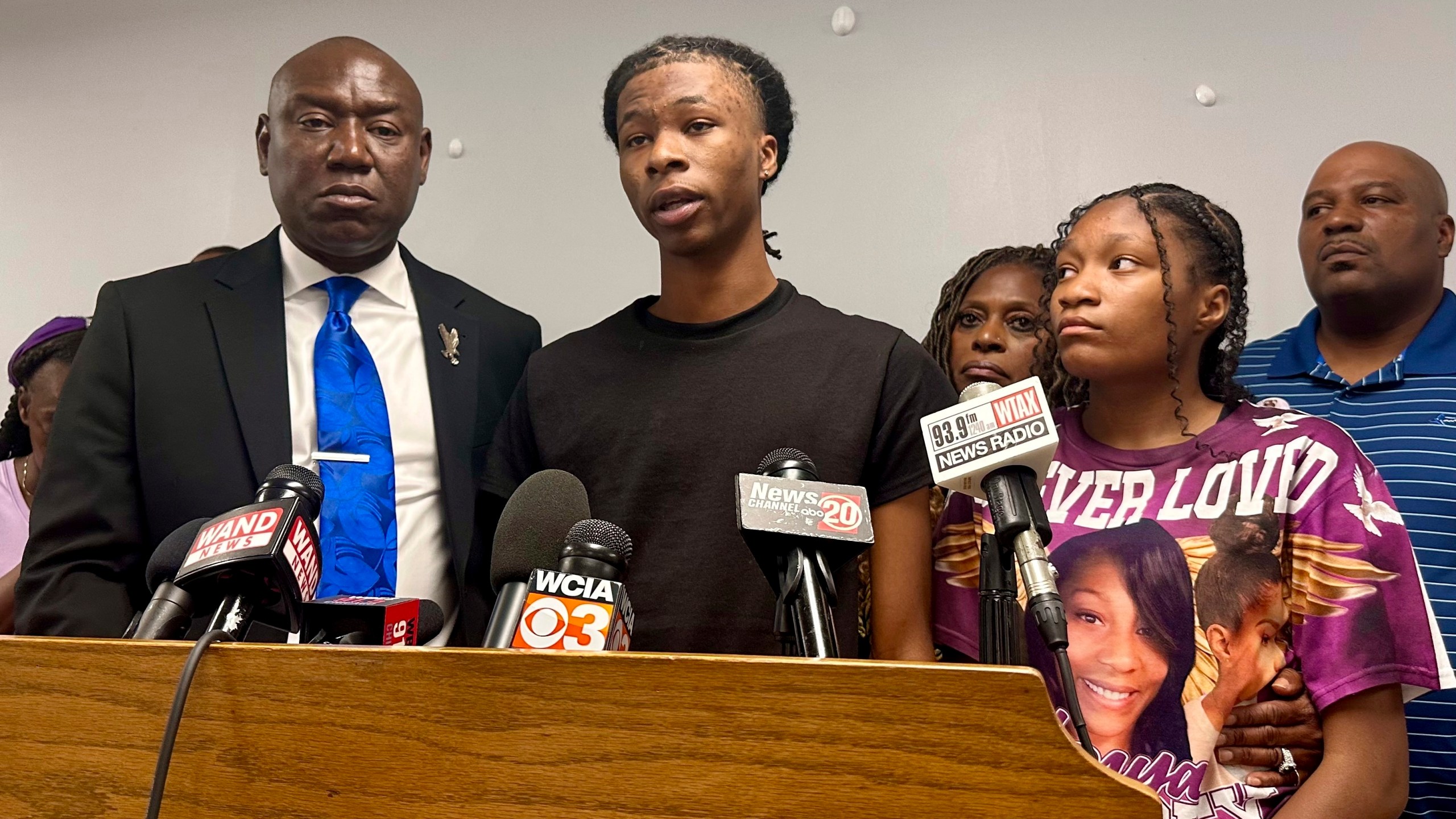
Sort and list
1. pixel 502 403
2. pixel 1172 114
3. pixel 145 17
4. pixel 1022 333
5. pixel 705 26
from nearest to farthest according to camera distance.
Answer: pixel 502 403 → pixel 1022 333 → pixel 1172 114 → pixel 705 26 → pixel 145 17

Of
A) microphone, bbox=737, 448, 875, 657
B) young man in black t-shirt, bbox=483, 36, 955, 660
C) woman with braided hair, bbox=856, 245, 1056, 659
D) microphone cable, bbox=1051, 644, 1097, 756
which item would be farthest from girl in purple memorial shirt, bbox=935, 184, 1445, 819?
microphone, bbox=737, 448, 875, 657

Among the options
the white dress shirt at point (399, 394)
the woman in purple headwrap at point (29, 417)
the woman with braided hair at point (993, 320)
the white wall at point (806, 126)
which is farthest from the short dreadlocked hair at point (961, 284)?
the woman in purple headwrap at point (29, 417)

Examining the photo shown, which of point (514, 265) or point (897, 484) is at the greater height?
point (514, 265)

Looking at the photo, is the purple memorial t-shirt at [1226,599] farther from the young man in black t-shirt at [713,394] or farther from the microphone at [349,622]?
the microphone at [349,622]

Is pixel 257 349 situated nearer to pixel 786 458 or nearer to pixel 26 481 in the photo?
pixel 786 458

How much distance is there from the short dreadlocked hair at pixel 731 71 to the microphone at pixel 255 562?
1050 millimetres

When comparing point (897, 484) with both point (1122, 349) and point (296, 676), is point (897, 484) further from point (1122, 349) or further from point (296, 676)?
point (296, 676)

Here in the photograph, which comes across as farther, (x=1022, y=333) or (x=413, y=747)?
(x=1022, y=333)

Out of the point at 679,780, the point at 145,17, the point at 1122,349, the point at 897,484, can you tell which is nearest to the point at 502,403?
Result: the point at 897,484

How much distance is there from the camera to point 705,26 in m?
3.53

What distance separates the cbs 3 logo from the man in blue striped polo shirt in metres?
1.83

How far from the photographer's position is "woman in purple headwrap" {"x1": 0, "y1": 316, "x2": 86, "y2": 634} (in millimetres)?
3213

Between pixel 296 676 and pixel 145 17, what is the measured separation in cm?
391

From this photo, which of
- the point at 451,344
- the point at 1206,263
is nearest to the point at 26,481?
the point at 451,344
